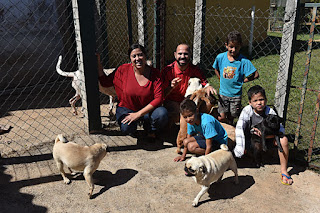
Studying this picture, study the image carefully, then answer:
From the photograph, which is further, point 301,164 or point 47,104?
point 47,104

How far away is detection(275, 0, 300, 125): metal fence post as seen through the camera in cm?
333

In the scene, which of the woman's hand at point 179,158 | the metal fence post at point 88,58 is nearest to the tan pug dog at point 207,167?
the woman's hand at point 179,158

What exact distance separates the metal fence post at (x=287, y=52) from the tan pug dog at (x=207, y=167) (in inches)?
44.9

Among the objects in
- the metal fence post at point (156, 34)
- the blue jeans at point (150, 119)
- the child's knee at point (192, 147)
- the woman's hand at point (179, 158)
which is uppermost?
the metal fence post at point (156, 34)

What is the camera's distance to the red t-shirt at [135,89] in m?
3.82

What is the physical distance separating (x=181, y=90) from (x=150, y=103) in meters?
0.54

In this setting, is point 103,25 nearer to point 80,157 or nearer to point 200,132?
point 200,132

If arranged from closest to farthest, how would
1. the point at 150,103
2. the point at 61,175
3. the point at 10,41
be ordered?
the point at 61,175 → the point at 150,103 → the point at 10,41

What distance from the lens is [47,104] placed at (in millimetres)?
5852

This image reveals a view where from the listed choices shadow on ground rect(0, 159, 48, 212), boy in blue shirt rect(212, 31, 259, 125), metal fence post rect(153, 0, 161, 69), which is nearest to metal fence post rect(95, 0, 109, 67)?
metal fence post rect(153, 0, 161, 69)

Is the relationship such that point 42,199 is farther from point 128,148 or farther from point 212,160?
point 212,160

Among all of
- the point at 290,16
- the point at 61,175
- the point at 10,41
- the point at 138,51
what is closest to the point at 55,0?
the point at 10,41

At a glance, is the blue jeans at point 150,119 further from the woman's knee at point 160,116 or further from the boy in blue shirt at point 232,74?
the boy in blue shirt at point 232,74

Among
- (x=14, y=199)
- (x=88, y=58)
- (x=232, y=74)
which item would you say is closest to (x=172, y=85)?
(x=232, y=74)
